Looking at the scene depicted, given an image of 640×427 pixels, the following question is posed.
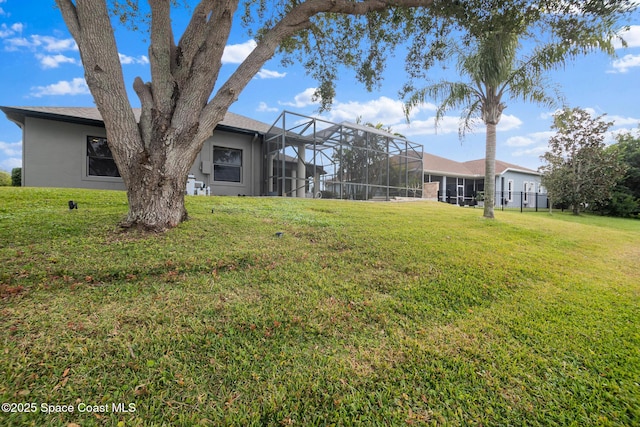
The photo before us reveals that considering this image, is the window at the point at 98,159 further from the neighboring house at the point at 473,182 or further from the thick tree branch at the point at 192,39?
the neighboring house at the point at 473,182

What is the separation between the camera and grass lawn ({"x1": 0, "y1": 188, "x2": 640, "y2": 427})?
5.19 feet

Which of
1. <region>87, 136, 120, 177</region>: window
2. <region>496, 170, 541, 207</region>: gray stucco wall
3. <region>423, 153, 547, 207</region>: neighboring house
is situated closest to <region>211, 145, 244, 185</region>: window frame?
<region>87, 136, 120, 177</region>: window

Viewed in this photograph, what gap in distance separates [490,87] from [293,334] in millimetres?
10462

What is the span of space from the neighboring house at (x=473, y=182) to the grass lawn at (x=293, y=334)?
18.9m

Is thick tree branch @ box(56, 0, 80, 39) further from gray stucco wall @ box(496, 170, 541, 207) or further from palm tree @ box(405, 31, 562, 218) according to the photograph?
gray stucco wall @ box(496, 170, 541, 207)

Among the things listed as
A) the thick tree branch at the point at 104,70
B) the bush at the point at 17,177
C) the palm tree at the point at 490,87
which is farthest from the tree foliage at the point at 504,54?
the bush at the point at 17,177

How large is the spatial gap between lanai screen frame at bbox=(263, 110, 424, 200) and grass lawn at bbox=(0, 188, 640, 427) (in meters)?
8.38

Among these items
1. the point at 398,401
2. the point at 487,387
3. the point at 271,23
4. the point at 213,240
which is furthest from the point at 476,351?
the point at 271,23

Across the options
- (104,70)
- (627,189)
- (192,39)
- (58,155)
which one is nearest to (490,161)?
(192,39)

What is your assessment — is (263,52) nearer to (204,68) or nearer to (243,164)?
Result: (204,68)

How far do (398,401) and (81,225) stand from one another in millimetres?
4854

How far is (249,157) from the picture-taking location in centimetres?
1262

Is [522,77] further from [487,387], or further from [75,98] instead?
[75,98]

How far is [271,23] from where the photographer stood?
685 cm
